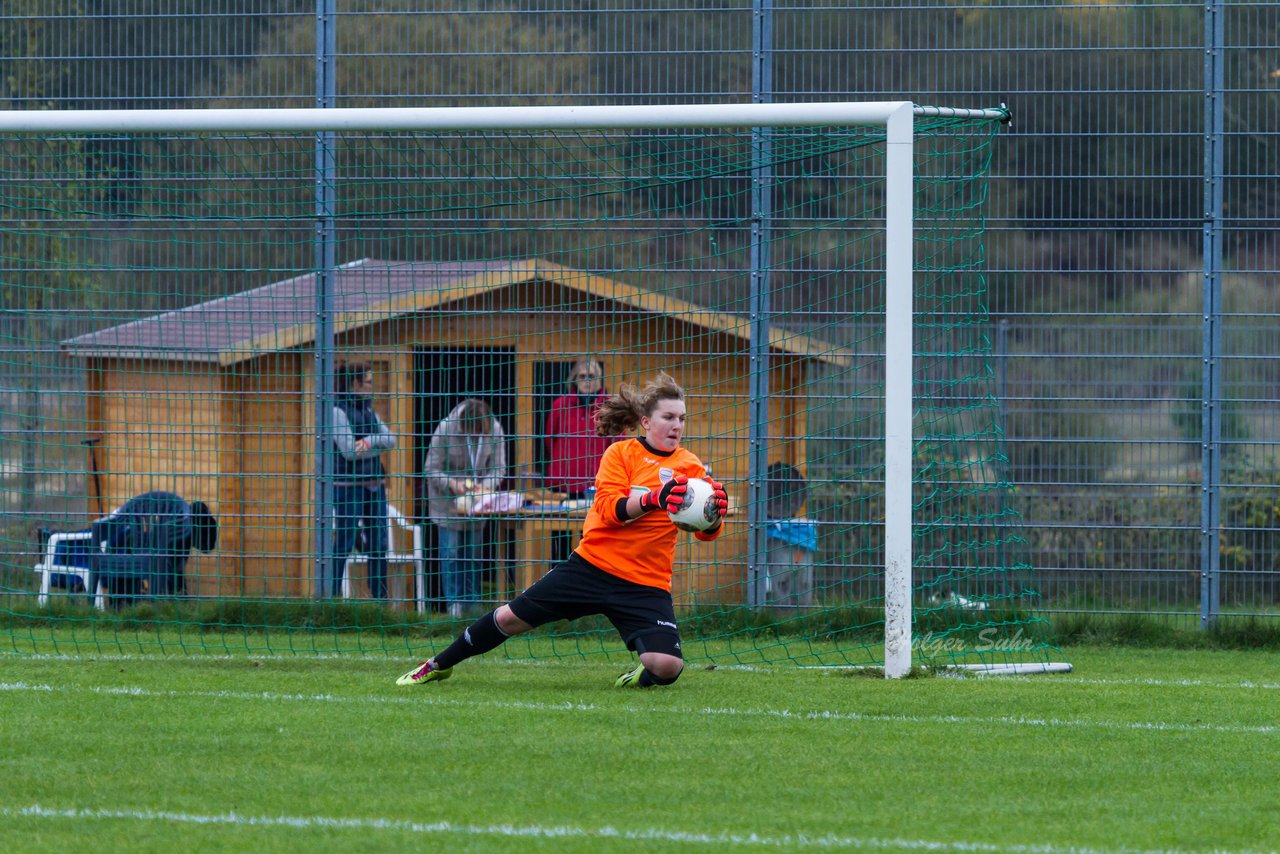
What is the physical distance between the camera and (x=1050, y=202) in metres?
10.1

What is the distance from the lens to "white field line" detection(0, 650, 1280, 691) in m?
7.92

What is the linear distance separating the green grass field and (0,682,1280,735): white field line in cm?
2

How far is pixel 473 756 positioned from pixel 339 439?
4.56 metres

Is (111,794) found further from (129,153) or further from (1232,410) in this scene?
(1232,410)

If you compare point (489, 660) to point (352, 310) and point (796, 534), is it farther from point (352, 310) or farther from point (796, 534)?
point (352, 310)

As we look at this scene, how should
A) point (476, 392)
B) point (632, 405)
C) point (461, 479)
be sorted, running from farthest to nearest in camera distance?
point (461, 479) < point (476, 392) < point (632, 405)

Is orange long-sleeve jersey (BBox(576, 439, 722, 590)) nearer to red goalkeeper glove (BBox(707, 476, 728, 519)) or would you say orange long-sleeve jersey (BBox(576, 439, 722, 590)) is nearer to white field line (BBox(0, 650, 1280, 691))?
red goalkeeper glove (BBox(707, 476, 728, 519))

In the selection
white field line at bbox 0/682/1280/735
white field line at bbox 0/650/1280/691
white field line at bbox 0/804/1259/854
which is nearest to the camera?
white field line at bbox 0/804/1259/854

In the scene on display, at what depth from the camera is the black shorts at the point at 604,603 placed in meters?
7.44

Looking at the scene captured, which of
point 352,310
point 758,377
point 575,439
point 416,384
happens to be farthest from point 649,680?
point 352,310

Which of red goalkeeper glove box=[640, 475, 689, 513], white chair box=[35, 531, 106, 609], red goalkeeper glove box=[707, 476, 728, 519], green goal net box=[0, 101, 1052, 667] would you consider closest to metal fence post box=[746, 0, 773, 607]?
green goal net box=[0, 101, 1052, 667]

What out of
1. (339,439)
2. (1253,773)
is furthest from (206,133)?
(1253,773)

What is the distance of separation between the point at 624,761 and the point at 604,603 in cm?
192

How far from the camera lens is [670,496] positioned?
7148 millimetres
